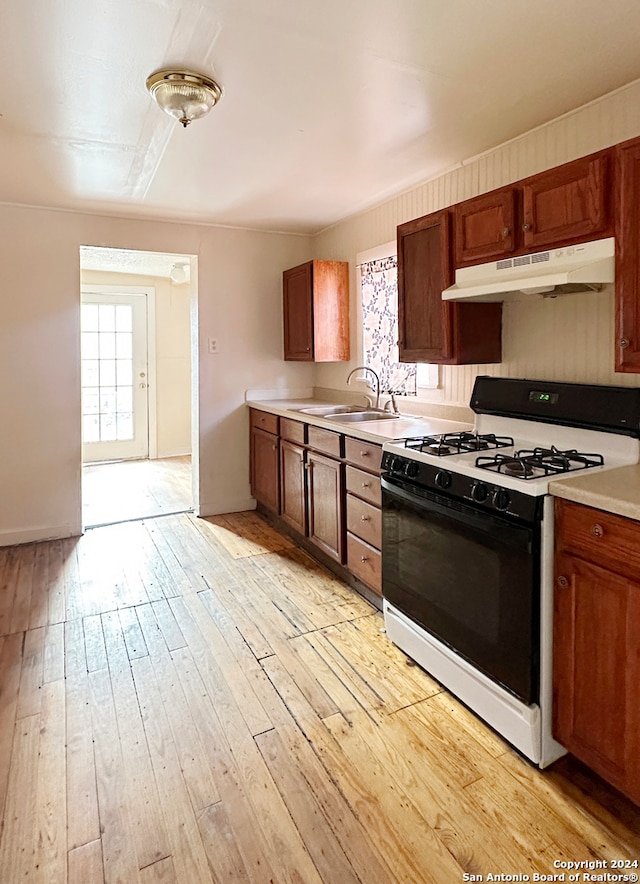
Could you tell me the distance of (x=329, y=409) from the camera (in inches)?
142

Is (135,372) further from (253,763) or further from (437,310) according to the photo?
(253,763)

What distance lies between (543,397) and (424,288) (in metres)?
0.81

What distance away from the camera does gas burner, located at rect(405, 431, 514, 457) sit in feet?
6.84

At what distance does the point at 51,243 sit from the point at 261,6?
2.66 m

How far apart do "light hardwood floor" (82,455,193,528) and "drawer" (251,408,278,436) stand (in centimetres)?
98

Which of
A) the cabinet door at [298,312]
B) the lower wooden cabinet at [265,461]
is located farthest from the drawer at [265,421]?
the cabinet door at [298,312]

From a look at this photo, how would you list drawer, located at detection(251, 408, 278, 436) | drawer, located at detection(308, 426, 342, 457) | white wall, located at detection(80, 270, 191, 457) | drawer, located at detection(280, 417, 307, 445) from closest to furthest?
drawer, located at detection(308, 426, 342, 457)
drawer, located at detection(280, 417, 307, 445)
drawer, located at detection(251, 408, 278, 436)
white wall, located at detection(80, 270, 191, 457)

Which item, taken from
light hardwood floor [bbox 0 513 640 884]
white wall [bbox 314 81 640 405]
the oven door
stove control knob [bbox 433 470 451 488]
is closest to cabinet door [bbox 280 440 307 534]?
light hardwood floor [bbox 0 513 640 884]

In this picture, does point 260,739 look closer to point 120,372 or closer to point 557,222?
point 557,222

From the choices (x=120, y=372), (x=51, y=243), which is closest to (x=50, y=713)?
(x=51, y=243)

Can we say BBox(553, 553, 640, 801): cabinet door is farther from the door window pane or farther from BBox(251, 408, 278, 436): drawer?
the door window pane

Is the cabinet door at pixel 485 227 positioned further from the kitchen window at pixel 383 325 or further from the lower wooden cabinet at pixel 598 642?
the lower wooden cabinet at pixel 598 642

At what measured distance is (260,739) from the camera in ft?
5.94

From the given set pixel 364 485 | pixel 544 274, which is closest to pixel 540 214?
pixel 544 274
